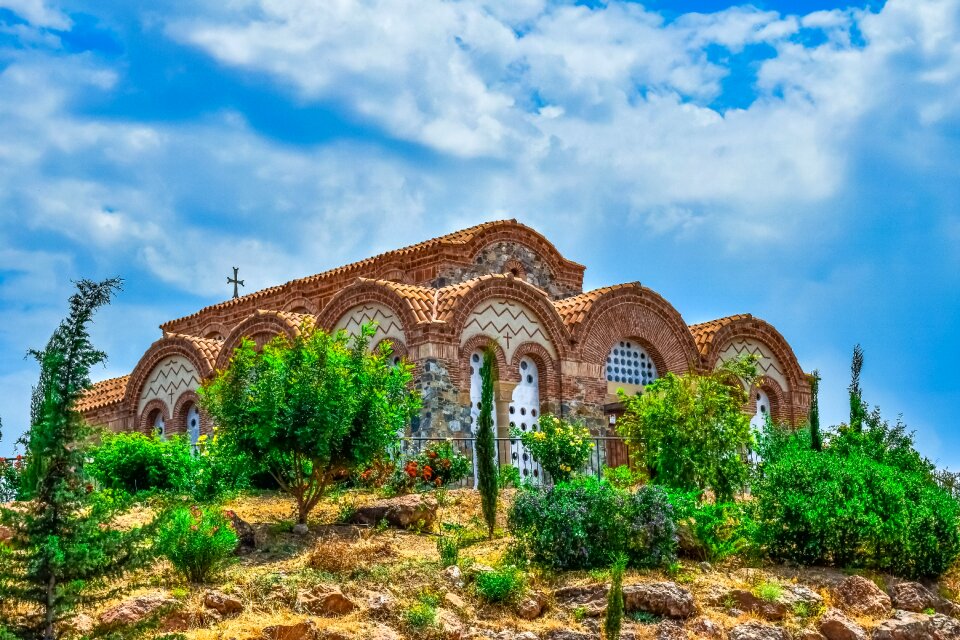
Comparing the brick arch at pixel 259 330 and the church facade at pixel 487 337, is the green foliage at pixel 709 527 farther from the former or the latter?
the brick arch at pixel 259 330

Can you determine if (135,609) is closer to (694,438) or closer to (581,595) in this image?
(581,595)

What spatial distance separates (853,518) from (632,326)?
8.52 meters

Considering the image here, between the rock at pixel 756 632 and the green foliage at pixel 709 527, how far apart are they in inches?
70.3

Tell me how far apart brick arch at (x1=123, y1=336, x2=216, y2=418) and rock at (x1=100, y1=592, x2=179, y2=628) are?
12.6m

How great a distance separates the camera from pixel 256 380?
57.6 feet

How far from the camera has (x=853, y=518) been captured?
16766 mm

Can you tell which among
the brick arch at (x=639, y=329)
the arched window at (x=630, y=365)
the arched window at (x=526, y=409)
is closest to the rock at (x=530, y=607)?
the arched window at (x=526, y=409)

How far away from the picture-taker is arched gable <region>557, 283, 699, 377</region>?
23844 millimetres

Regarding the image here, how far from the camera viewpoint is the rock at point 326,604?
14094 mm

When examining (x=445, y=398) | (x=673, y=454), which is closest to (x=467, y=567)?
(x=673, y=454)

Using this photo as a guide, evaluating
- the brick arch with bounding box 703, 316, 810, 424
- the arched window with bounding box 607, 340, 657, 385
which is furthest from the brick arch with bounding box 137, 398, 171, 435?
the brick arch with bounding box 703, 316, 810, 424

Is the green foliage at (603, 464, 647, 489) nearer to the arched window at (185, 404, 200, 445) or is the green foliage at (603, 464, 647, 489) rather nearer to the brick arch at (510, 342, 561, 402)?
the brick arch at (510, 342, 561, 402)

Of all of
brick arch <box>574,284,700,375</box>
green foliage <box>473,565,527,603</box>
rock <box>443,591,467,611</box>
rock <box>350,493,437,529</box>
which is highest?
brick arch <box>574,284,700,375</box>

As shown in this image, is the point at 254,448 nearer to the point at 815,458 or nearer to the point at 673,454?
the point at 673,454
